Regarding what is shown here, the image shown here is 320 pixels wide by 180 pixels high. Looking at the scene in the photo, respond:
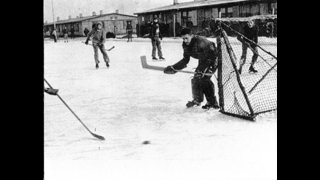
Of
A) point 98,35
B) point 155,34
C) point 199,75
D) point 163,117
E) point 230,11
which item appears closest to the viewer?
point 163,117

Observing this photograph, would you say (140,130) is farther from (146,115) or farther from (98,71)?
(98,71)

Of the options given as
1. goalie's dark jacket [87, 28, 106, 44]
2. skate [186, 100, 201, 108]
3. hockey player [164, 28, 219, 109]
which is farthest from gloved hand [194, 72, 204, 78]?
goalie's dark jacket [87, 28, 106, 44]

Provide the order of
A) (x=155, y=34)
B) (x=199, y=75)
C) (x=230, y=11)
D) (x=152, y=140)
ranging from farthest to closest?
1. (x=230, y=11)
2. (x=155, y=34)
3. (x=199, y=75)
4. (x=152, y=140)

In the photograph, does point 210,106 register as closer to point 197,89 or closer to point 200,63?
point 197,89

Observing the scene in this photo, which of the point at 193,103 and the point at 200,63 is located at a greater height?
the point at 200,63

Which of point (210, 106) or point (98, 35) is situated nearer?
point (210, 106)

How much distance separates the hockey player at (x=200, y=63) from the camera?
18.6ft

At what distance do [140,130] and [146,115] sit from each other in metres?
0.65

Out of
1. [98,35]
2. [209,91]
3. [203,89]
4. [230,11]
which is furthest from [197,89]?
[230,11]

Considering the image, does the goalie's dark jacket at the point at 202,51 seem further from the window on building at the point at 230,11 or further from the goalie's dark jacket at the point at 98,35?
the window on building at the point at 230,11

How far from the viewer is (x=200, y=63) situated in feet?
19.0
